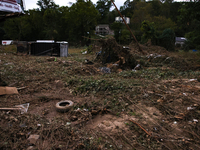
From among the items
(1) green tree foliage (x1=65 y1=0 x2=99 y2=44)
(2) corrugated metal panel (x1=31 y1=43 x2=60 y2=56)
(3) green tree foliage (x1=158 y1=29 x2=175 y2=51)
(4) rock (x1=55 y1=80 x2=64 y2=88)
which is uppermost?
(1) green tree foliage (x1=65 y1=0 x2=99 y2=44)

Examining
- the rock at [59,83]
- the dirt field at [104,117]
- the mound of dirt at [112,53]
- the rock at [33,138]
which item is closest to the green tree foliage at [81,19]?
the mound of dirt at [112,53]

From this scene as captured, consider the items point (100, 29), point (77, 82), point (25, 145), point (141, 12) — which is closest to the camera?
point (25, 145)

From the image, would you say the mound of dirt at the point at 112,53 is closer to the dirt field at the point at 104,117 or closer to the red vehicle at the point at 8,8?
the dirt field at the point at 104,117

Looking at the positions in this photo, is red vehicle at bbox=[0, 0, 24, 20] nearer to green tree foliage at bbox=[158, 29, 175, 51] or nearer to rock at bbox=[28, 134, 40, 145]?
rock at bbox=[28, 134, 40, 145]

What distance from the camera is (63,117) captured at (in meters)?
4.13

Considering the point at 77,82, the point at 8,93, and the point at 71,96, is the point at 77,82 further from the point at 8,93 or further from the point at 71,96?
the point at 8,93

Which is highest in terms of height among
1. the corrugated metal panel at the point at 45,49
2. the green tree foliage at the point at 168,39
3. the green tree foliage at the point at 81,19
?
the green tree foliage at the point at 81,19

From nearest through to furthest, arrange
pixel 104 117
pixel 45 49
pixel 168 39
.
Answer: pixel 104 117, pixel 45 49, pixel 168 39

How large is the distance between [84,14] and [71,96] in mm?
30963

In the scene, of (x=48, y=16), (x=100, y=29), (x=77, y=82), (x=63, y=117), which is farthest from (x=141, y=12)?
(x=63, y=117)

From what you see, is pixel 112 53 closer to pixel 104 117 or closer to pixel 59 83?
pixel 59 83

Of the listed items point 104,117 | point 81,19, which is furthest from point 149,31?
point 104,117

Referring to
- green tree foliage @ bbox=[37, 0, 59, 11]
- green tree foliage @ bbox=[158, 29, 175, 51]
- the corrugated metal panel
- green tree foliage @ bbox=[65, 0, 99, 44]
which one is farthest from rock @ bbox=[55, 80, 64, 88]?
green tree foliage @ bbox=[37, 0, 59, 11]

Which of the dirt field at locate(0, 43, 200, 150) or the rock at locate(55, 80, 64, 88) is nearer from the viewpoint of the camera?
the dirt field at locate(0, 43, 200, 150)
